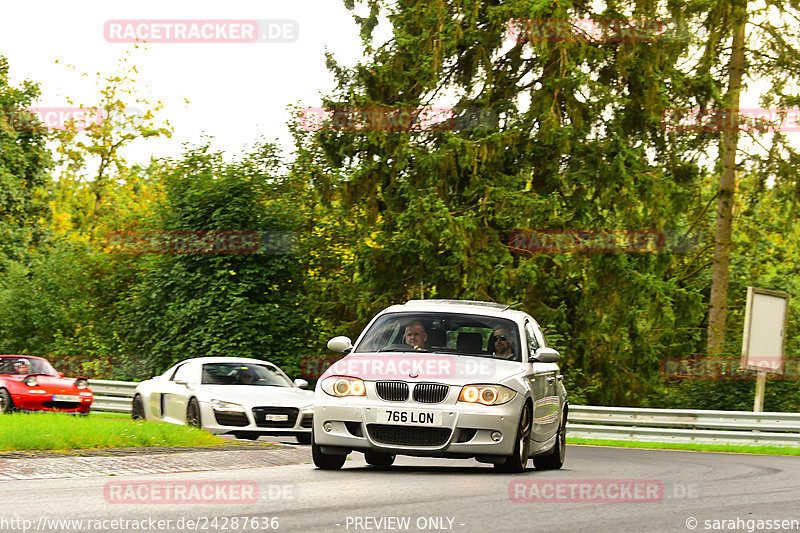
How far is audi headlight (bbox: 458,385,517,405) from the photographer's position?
12.0 metres

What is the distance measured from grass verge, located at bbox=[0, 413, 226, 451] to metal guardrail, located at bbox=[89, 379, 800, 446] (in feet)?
42.8

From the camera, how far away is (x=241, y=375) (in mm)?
20500

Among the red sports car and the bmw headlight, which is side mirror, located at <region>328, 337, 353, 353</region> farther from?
the red sports car

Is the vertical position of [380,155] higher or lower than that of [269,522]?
higher

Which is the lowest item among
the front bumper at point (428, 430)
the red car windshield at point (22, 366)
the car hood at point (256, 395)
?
the red car windshield at point (22, 366)

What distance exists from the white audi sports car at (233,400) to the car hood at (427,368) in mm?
6097

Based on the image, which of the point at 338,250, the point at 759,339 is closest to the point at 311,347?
the point at 338,250

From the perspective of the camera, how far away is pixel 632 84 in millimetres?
32938

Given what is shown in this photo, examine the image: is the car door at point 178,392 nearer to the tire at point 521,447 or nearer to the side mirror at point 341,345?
the side mirror at point 341,345

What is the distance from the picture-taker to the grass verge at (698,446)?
23.6m

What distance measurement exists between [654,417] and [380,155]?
11.1 m

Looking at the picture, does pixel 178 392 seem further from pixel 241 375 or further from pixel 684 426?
pixel 684 426

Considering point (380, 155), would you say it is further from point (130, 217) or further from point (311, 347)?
point (130, 217)

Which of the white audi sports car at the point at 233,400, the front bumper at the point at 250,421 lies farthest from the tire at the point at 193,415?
the front bumper at the point at 250,421
